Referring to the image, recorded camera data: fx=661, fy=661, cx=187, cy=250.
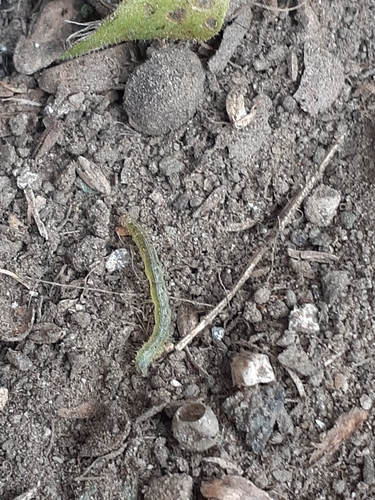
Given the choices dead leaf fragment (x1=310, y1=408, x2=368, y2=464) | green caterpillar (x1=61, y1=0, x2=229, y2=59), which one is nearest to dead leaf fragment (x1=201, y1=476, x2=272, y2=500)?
dead leaf fragment (x1=310, y1=408, x2=368, y2=464)

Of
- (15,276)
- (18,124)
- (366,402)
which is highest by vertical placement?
(18,124)

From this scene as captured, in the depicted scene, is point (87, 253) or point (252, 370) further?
point (87, 253)

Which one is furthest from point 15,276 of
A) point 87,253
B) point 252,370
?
point 252,370

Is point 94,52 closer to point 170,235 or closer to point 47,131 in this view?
point 47,131

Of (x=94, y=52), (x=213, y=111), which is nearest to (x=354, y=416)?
(x=213, y=111)

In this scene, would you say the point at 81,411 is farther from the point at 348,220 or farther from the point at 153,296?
the point at 348,220
